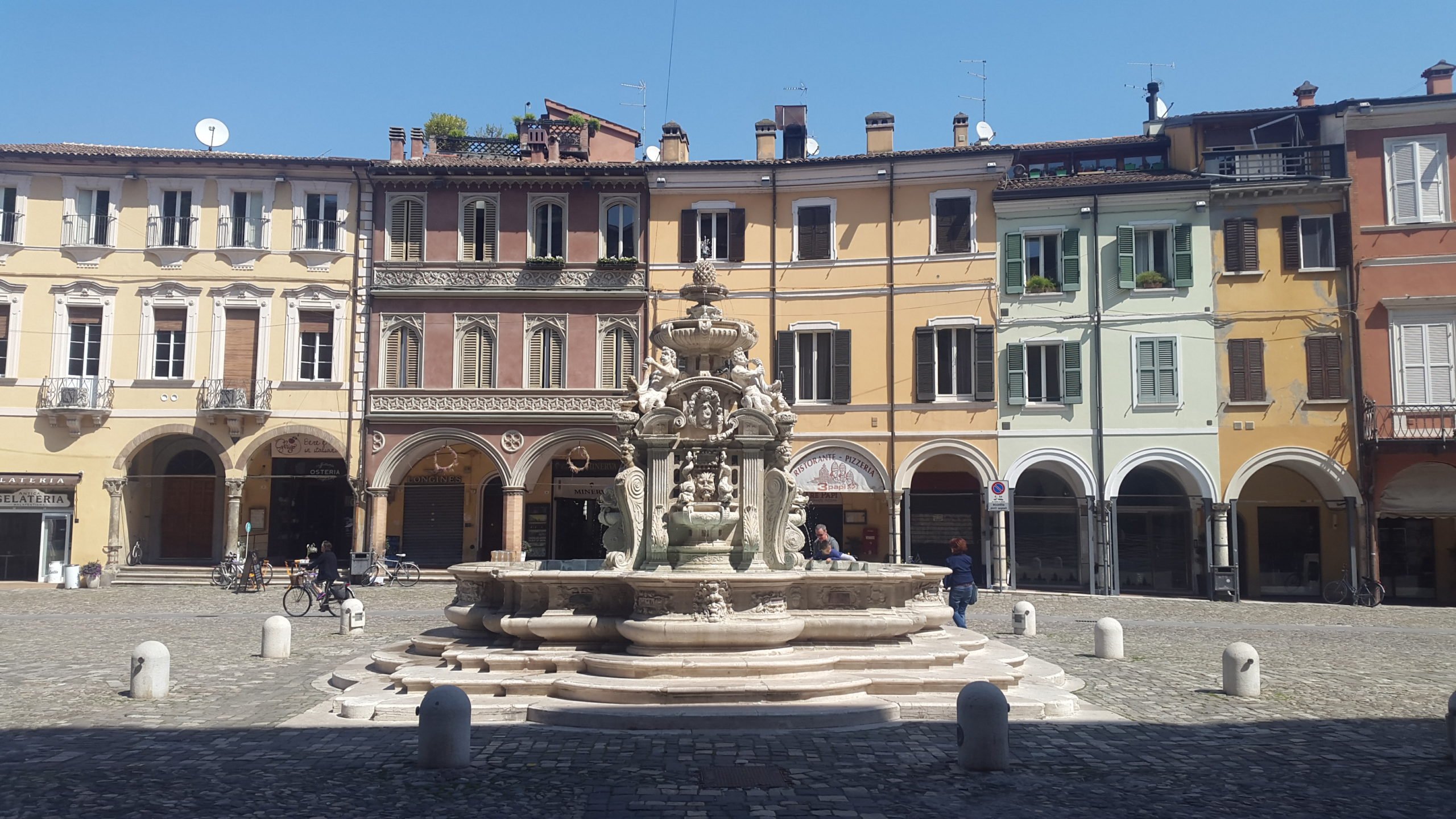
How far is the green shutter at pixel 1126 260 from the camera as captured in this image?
103 feet

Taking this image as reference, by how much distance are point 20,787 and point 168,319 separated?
28390mm

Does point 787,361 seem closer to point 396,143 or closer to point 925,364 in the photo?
point 925,364

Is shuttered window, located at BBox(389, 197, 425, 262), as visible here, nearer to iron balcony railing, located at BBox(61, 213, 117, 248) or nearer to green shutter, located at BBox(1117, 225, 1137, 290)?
iron balcony railing, located at BBox(61, 213, 117, 248)

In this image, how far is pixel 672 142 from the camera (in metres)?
35.3

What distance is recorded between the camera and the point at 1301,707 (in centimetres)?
1209

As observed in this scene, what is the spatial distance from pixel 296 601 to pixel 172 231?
663 inches

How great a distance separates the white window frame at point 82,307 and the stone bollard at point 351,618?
1897 centimetres

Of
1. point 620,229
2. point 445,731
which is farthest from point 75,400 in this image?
point 445,731

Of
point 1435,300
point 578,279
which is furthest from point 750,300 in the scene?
point 1435,300

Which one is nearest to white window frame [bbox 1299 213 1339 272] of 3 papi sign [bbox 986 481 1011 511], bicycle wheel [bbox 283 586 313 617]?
3 papi sign [bbox 986 481 1011 511]

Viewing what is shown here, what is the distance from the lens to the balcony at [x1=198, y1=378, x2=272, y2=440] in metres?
32.6

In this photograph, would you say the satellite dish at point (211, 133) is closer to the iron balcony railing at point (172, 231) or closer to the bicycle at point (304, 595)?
the iron balcony railing at point (172, 231)

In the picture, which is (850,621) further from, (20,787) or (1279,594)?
(1279,594)

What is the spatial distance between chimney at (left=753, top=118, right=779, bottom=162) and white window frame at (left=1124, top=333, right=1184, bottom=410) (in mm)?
12860
